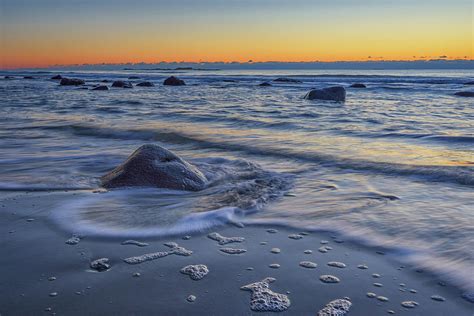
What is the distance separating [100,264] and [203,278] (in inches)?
26.7

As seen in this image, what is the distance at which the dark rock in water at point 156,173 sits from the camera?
4.97 meters

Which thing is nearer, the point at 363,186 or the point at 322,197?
the point at 322,197

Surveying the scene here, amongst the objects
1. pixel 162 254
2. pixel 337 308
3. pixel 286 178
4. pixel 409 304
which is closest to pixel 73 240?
pixel 162 254

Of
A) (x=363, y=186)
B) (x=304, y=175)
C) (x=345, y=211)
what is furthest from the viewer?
(x=304, y=175)

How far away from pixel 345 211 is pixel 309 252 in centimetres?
104

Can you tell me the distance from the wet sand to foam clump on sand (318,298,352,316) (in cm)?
3

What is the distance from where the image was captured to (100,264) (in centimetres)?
287

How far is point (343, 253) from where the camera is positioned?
10.0 ft

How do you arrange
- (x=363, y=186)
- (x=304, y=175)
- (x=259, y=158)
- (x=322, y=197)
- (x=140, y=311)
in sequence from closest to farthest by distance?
1. (x=140, y=311)
2. (x=322, y=197)
3. (x=363, y=186)
4. (x=304, y=175)
5. (x=259, y=158)

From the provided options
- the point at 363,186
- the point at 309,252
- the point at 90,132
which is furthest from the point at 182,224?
the point at 90,132

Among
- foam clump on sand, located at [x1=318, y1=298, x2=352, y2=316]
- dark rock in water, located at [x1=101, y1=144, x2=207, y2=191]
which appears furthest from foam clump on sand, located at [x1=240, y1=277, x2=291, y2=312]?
dark rock in water, located at [x1=101, y1=144, x2=207, y2=191]

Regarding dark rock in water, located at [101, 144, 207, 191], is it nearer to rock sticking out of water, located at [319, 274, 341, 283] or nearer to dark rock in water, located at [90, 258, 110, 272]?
dark rock in water, located at [90, 258, 110, 272]

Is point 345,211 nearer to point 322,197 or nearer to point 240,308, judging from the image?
point 322,197

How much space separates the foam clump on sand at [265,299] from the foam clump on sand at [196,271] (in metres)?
0.29
